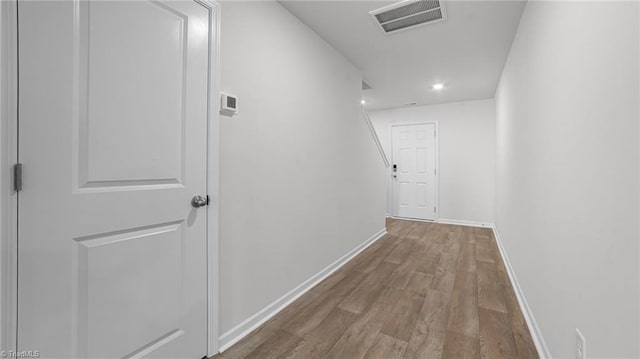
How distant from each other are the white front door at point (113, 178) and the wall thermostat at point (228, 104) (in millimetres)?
124

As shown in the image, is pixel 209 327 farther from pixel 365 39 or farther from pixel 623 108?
pixel 365 39

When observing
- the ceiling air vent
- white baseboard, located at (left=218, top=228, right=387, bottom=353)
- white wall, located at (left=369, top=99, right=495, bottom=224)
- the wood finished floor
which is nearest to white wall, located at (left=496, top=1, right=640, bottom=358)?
the wood finished floor

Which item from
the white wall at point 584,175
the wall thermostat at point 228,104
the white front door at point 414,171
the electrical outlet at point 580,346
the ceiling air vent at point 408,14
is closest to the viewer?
the white wall at point 584,175

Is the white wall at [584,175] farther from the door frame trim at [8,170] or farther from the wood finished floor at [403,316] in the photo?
the door frame trim at [8,170]

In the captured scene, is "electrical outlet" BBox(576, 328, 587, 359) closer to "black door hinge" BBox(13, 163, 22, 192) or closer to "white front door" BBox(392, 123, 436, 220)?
"black door hinge" BBox(13, 163, 22, 192)

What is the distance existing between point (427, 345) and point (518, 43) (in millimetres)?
2614

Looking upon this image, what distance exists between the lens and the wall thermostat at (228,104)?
162 cm

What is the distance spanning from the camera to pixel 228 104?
64.7 inches

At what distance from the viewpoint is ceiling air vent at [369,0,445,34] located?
2.15 meters

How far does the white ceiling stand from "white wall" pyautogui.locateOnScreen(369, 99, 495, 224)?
0.84 m

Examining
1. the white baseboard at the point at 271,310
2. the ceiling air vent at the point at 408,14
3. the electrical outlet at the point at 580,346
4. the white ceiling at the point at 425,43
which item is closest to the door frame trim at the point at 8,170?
the white baseboard at the point at 271,310

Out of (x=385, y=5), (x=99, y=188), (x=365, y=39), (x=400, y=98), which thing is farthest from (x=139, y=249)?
(x=400, y=98)

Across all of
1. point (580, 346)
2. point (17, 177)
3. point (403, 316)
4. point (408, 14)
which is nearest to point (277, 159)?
point (17, 177)

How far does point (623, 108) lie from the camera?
79cm
